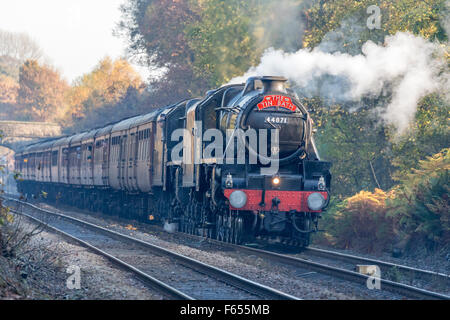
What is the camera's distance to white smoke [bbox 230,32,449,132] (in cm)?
1727

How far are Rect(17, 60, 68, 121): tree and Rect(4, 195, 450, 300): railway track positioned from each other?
269ft

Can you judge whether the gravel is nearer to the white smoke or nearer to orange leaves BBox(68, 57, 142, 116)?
the white smoke

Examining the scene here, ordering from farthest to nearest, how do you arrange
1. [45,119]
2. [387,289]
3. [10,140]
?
[45,119]
[10,140]
[387,289]

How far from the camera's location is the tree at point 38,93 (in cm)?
9331

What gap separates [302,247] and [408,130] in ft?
17.0

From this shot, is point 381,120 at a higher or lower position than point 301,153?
higher

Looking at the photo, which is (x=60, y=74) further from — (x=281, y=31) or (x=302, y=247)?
(x=302, y=247)

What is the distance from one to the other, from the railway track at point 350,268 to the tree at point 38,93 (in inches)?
3233

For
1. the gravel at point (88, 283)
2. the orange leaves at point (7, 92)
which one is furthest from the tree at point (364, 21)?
the orange leaves at point (7, 92)

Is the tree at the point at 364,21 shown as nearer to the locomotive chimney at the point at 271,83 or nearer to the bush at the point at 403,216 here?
the bush at the point at 403,216

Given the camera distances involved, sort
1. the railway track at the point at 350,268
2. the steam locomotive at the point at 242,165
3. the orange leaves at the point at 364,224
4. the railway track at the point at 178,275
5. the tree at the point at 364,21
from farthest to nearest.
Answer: the tree at the point at 364,21 < the orange leaves at the point at 364,224 < the steam locomotive at the point at 242,165 < the railway track at the point at 350,268 < the railway track at the point at 178,275

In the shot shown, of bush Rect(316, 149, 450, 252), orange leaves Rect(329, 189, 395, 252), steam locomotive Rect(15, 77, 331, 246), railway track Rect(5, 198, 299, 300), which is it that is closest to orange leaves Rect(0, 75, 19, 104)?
steam locomotive Rect(15, 77, 331, 246)

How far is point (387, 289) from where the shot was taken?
10.2 meters

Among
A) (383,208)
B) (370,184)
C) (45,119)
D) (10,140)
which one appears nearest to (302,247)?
(383,208)
